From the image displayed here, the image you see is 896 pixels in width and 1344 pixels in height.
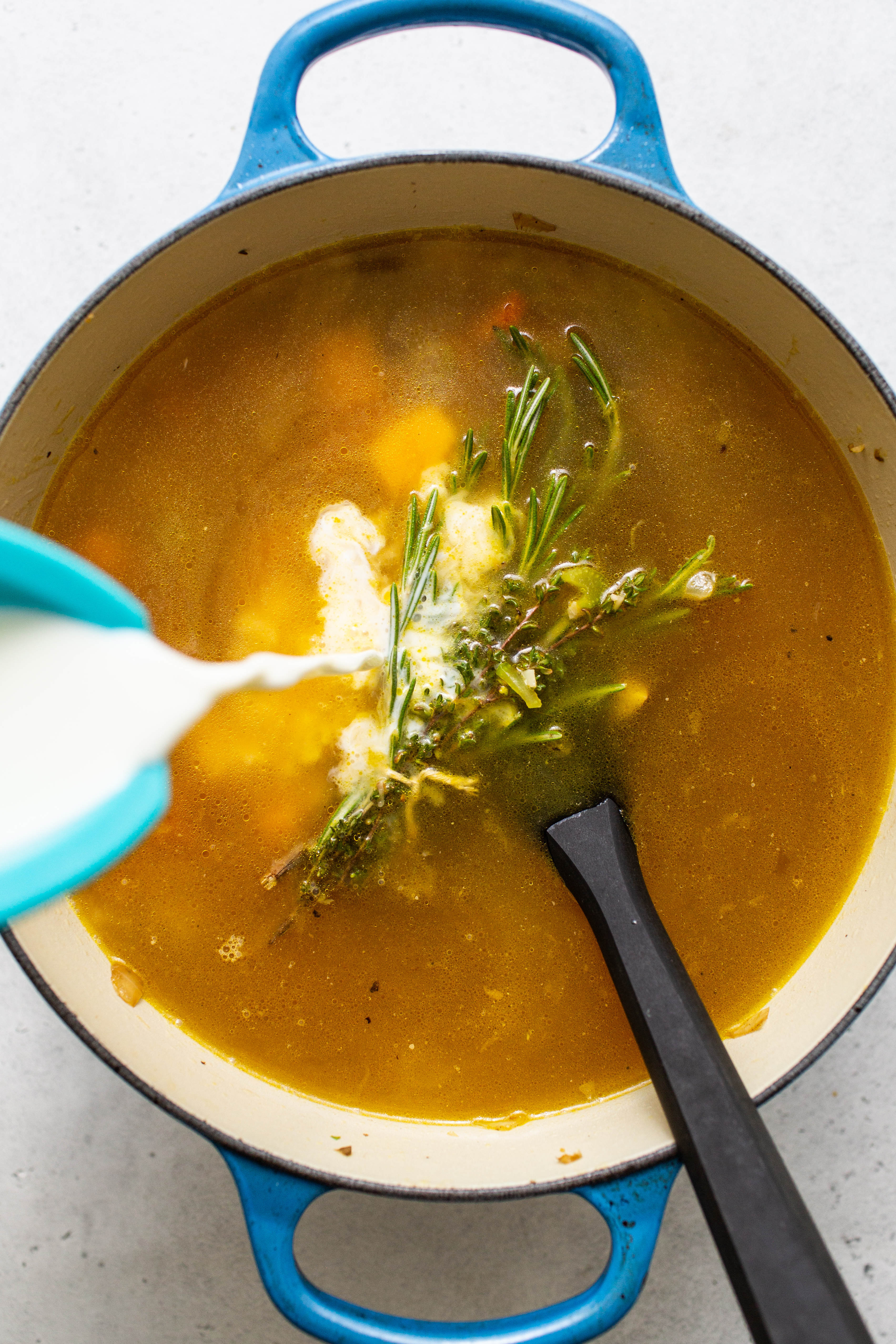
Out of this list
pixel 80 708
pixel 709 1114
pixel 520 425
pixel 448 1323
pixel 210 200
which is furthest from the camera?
pixel 210 200

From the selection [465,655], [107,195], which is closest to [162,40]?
[107,195]

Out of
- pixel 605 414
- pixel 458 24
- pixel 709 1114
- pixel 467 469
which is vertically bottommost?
pixel 709 1114

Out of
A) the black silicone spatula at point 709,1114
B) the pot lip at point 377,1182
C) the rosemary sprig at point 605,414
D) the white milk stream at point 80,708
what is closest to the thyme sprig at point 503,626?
the rosemary sprig at point 605,414

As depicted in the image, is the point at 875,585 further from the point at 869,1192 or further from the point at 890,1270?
the point at 890,1270

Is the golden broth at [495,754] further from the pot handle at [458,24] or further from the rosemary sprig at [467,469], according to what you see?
the pot handle at [458,24]

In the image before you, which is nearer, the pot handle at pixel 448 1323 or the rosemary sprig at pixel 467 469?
the pot handle at pixel 448 1323

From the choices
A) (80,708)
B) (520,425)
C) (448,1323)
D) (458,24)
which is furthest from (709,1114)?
(458,24)

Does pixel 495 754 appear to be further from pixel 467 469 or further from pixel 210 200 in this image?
pixel 210 200
